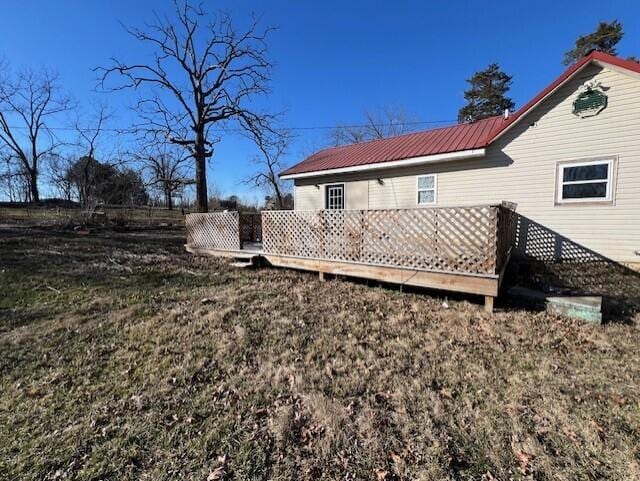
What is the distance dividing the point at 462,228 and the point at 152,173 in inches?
737

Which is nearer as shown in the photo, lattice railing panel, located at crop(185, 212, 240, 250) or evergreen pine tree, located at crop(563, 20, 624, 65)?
lattice railing panel, located at crop(185, 212, 240, 250)

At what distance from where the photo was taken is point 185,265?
8188 millimetres

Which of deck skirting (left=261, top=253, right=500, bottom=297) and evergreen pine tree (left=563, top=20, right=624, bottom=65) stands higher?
evergreen pine tree (left=563, top=20, right=624, bottom=65)

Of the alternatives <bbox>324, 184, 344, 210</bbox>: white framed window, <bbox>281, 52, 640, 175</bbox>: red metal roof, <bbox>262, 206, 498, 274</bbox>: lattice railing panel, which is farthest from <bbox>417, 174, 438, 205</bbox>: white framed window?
<bbox>262, 206, 498, 274</bbox>: lattice railing panel

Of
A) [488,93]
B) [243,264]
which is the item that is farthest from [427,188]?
[488,93]

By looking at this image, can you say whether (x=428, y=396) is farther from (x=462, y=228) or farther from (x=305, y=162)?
(x=305, y=162)

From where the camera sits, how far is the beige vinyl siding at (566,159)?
22.7 ft

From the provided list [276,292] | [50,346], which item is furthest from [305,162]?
[50,346]

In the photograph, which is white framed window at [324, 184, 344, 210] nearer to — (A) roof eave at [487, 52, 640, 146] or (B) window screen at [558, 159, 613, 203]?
(A) roof eave at [487, 52, 640, 146]

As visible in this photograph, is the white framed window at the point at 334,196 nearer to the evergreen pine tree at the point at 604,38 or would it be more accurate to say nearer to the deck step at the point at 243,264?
the deck step at the point at 243,264

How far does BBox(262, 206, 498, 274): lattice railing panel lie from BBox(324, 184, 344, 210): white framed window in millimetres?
4823

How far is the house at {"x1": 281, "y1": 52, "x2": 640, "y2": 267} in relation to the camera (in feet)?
22.8

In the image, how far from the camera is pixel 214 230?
9266 mm

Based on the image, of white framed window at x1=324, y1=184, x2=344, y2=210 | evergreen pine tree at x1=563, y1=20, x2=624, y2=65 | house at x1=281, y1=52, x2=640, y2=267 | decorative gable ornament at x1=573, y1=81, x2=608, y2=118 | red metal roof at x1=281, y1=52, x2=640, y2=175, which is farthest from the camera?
evergreen pine tree at x1=563, y1=20, x2=624, y2=65
